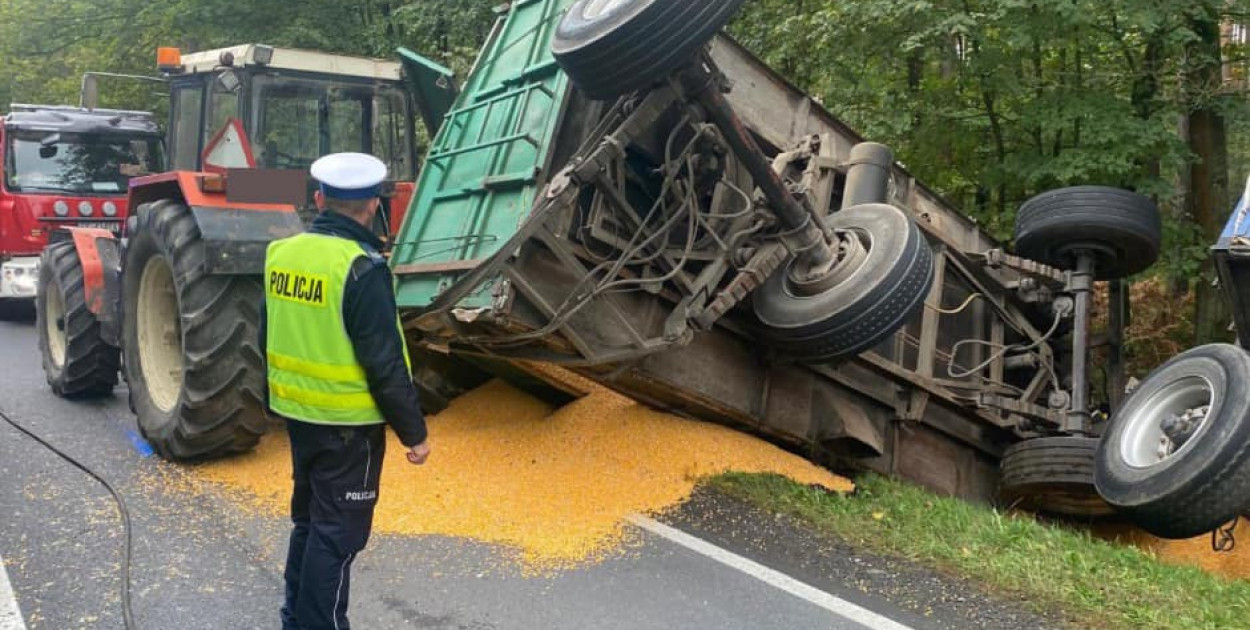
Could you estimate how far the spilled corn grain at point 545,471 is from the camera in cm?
482

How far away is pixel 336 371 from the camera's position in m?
3.17

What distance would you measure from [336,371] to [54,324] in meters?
6.48

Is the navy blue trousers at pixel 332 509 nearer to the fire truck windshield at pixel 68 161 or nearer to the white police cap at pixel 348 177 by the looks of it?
the white police cap at pixel 348 177

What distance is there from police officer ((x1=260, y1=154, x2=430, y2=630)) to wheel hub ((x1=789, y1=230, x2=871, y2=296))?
2714mm

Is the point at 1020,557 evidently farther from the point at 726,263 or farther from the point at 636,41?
the point at 636,41

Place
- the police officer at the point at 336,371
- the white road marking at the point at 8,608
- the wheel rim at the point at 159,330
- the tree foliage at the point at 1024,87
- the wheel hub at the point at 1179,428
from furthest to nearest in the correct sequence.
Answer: the tree foliage at the point at 1024,87, the wheel rim at the point at 159,330, the wheel hub at the point at 1179,428, the white road marking at the point at 8,608, the police officer at the point at 336,371

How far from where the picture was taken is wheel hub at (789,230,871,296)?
17.7 feet

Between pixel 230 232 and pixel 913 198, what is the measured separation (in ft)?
13.8

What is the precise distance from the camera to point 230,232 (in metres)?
5.62

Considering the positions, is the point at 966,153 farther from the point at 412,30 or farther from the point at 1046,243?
the point at 412,30

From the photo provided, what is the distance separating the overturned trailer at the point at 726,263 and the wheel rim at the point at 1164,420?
2.39 feet

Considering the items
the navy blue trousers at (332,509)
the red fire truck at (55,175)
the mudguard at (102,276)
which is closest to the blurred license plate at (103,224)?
the red fire truck at (55,175)

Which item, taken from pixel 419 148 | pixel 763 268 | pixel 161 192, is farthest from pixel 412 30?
pixel 763 268

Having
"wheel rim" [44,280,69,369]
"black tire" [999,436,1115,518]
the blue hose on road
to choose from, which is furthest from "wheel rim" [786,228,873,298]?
"wheel rim" [44,280,69,369]
